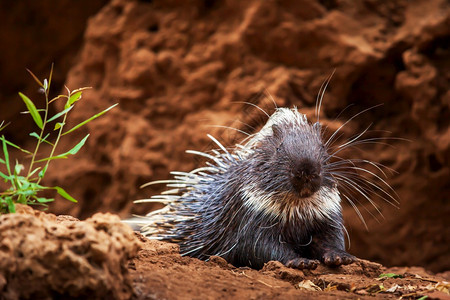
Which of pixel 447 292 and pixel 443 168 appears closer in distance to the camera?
pixel 447 292

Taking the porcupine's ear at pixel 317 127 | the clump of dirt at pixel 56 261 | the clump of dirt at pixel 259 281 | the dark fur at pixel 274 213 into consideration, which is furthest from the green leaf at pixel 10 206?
the porcupine's ear at pixel 317 127

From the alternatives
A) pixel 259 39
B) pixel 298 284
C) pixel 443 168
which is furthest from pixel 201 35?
pixel 298 284

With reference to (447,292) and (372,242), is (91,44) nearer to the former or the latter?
(372,242)

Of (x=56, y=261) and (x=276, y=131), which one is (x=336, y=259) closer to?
(x=276, y=131)

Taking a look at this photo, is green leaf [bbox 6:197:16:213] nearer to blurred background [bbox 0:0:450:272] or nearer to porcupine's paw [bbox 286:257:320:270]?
porcupine's paw [bbox 286:257:320:270]

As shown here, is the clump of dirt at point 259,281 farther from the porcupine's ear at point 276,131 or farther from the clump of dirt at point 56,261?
the porcupine's ear at point 276,131

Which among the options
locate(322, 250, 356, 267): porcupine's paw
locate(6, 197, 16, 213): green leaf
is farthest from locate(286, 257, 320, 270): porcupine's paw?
locate(6, 197, 16, 213): green leaf

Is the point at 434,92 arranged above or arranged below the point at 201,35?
above
